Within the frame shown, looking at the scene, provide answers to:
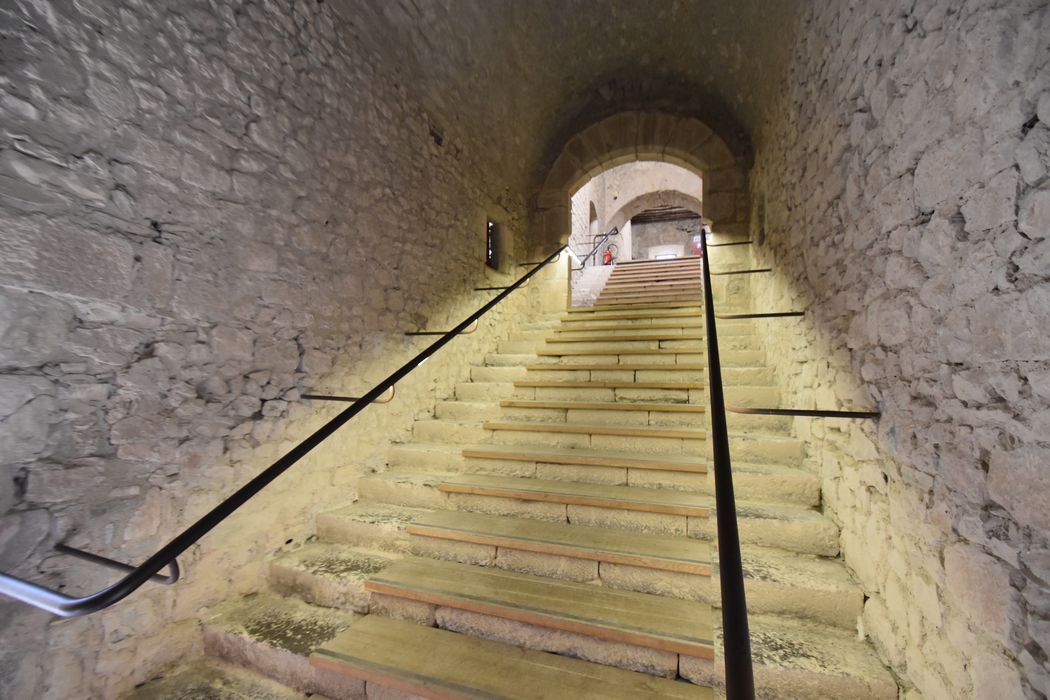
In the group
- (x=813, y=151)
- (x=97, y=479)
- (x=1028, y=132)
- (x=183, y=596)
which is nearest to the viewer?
(x=1028, y=132)

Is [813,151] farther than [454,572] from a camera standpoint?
Yes

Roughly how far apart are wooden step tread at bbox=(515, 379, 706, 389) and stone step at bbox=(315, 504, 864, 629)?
1213mm

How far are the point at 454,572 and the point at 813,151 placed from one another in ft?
9.14

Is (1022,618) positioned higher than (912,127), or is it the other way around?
(912,127)

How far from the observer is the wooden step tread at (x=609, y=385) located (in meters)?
2.91

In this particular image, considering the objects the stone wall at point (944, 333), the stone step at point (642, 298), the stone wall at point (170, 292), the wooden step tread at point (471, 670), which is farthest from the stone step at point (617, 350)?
the wooden step tread at point (471, 670)

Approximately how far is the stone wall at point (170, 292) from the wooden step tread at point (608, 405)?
3.30 ft

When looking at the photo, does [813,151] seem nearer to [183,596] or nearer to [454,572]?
[454,572]

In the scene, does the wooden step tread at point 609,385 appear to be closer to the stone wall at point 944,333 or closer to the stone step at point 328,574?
the stone wall at point 944,333

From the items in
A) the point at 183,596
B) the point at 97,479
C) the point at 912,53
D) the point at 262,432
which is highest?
the point at 912,53

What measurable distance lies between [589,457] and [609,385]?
2.83 ft

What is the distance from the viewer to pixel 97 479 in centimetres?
144

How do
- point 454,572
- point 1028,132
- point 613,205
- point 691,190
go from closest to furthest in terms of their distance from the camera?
point 1028,132 → point 454,572 → point 691,190 → point 613,205

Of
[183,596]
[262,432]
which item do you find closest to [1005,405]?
[262,432]
